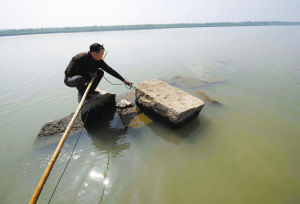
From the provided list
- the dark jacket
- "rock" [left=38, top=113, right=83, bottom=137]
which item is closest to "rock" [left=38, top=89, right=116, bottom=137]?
"rock" [left=38, top=113, right=83, bottom=137]

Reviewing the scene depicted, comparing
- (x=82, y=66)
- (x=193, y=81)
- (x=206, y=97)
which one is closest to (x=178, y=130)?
(x=206, y=97)

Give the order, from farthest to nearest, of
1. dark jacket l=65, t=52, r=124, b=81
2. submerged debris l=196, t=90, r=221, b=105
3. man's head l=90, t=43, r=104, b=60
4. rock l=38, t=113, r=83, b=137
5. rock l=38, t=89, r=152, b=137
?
1. submerged debris l=196, t=90, r=221, b=105
2. rock l=38, t=89, r=152, b=137
3. rock l=38, t=113, r=83, b=137
4. dark jacket l=65, t=52, r=124, b=81
5. man's head l=90, t=43, r=104, b=60

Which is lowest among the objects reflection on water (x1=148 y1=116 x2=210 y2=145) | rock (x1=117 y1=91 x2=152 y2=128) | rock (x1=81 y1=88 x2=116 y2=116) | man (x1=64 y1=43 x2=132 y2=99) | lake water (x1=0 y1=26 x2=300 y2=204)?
lake water (x1=0 y1=26 x2=300 y2=204)

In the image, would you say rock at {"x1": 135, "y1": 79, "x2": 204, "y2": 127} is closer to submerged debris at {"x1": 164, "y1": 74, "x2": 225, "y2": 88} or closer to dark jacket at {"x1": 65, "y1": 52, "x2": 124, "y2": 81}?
dark jacket at {"x1": 65, "y1": 52, "x2": 124, "y2": 81}

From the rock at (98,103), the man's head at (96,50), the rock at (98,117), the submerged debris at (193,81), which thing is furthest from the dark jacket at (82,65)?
the submerged debris at (193,81)

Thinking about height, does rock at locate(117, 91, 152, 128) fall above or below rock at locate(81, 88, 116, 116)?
below

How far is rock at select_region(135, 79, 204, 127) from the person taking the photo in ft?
11.8

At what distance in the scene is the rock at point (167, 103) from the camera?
360 centimetres

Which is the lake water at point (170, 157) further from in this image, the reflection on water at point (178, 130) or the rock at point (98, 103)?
the rock at point (98, 103)

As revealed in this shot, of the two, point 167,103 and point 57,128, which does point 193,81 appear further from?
point 57,128

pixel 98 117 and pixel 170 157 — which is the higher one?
pixel 98 117

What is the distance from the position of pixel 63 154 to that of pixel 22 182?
0.78 m

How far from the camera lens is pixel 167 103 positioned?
379cm

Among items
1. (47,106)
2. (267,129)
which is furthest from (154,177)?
(47,106)
